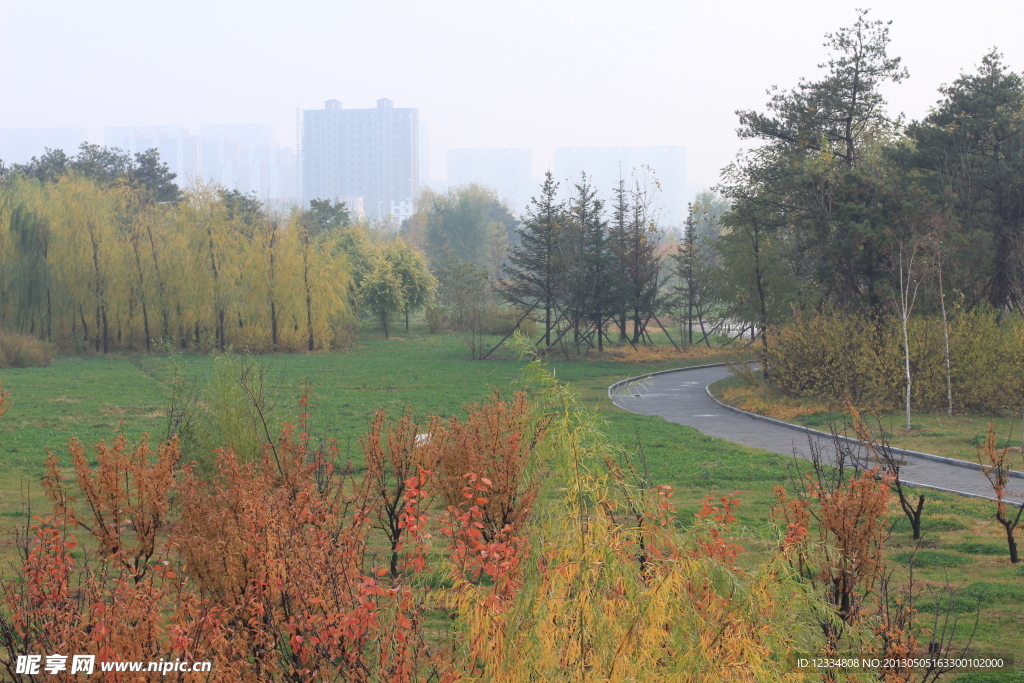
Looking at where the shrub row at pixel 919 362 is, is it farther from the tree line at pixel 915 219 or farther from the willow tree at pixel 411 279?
the willow tree at pixel 411 279

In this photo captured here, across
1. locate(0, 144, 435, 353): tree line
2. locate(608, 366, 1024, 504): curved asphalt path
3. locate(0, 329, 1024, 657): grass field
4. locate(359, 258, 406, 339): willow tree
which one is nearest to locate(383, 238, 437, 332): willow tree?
locate(359, 258, 406, 339): willow tree

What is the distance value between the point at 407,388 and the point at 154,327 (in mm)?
16979

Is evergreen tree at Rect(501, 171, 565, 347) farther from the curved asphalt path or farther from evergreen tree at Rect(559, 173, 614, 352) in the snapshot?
the curved asphalt path

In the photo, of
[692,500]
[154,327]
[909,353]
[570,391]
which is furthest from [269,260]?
[570,391]

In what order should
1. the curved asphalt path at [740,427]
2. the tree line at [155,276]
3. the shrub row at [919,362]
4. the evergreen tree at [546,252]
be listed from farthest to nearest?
the evergreen tree at [546,252], the tree line at [155,276], the shrub row at [919,362], the curved asphalt path at [740,427]

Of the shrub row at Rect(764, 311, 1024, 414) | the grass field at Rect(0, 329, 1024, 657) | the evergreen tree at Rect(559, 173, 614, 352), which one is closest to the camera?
the grass field at Rect(0, 329, 1024, 657)

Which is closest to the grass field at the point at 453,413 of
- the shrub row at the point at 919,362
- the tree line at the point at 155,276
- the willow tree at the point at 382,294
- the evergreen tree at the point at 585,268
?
the evergreen tree at the point at 585,268

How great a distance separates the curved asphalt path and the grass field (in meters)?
0.74

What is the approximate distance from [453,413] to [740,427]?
21.3ft

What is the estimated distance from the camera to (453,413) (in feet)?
62.8

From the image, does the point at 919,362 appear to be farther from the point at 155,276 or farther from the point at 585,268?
the point at 155,276

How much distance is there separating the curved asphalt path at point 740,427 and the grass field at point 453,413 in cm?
74

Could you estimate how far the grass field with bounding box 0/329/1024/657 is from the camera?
8.26m

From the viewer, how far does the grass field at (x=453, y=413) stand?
8.26 m
